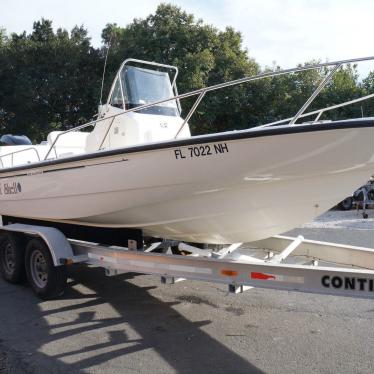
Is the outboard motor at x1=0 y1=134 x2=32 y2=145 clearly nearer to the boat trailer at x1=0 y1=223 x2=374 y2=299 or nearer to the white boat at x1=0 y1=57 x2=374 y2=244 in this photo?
the white boat at x1=0 y1=57 x2=374 y2=244

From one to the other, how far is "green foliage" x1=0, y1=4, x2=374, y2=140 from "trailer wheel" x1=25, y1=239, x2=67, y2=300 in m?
9.35

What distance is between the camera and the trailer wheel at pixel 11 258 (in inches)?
225

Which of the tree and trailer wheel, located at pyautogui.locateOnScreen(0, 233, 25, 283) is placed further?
the tree

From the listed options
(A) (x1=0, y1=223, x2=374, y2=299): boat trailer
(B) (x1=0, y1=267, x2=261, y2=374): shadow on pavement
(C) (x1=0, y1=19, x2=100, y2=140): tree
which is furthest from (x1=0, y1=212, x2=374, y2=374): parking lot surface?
(C) (x1=0, y1=19, x2=100, y2=140): tree

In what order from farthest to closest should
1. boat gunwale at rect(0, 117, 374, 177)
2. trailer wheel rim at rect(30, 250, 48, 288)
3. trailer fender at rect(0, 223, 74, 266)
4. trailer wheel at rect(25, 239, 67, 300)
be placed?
trailer wheel rim at rect(30, 250, 48, 288) < trailer wheel at rect(25, 239, 67, 300) < trailer fender at rect(0, 223, 74, 266) < boat gunwale at rect(0, 117, 374, 177)

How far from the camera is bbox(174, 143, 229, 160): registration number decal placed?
389 cm

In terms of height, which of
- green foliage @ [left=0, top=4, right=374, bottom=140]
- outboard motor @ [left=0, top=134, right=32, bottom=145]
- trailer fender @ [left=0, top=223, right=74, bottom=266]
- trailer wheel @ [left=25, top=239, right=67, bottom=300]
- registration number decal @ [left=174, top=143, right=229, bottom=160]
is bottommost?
trailer wheel @ [left=25, top=239, right=67, bottom=300]

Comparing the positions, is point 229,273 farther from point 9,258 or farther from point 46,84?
point 46,84

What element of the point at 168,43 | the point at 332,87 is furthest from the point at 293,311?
the point at 168,43

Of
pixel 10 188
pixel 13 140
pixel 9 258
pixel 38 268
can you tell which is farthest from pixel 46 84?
pixel 38 268

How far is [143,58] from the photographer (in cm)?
1780

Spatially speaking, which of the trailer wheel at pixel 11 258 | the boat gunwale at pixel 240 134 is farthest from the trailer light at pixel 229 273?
the trailer wheel at pixel 11 258

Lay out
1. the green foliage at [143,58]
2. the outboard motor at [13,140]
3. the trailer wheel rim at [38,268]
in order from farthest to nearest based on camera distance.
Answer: the green foliage at [143,58], the outboard motor at [13,140], the trailer wheel rim at [38,268]

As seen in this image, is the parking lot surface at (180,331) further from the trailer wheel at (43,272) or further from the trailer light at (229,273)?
the trailer light at (229,273)
